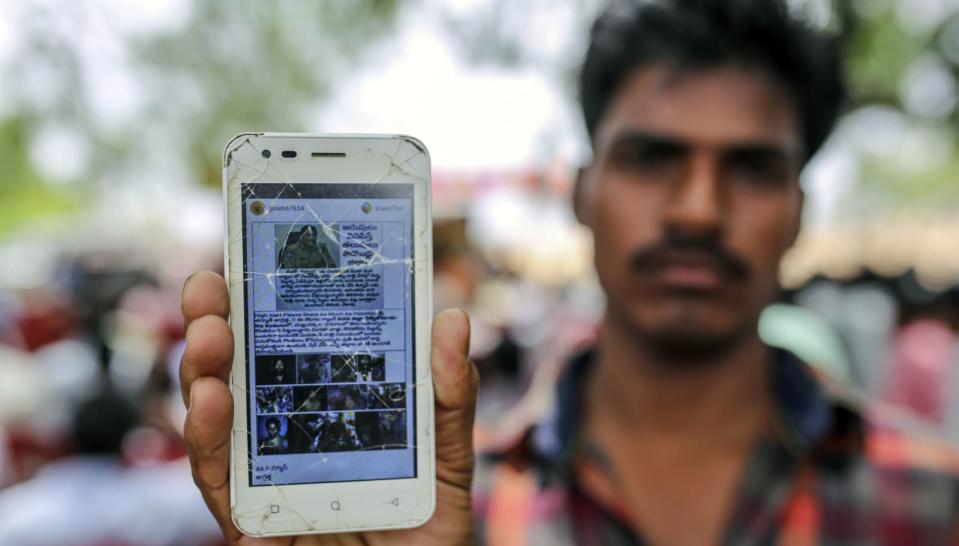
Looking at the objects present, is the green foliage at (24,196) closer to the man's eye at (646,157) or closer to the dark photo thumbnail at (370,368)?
the man's eye at (646,157)

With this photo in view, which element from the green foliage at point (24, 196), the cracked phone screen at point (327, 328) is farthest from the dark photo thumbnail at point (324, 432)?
the green foliage at point (24, 196)

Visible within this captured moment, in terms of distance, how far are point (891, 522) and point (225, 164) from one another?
1436 mm

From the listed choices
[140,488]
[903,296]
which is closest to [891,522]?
[140,488]

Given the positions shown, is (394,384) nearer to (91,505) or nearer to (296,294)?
(296,294)

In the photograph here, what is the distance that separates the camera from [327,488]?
3.16 ft

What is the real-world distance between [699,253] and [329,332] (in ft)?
2.55

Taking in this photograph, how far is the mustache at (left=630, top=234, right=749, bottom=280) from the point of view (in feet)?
4.78

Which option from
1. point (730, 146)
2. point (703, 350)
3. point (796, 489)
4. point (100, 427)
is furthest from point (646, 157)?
point (100, 427)

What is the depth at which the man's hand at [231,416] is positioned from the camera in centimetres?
83

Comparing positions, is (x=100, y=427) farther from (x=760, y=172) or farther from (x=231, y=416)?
(x=760, y=172)

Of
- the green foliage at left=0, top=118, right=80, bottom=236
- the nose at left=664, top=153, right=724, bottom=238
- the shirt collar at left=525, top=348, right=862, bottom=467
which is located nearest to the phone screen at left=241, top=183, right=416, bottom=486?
the nose at left=664, top=153, right=724, bottom=238

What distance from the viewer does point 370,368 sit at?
978mm

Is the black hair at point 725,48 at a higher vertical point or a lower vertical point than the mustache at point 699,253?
higher

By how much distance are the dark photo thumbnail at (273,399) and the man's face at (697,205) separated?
80 centimetres
